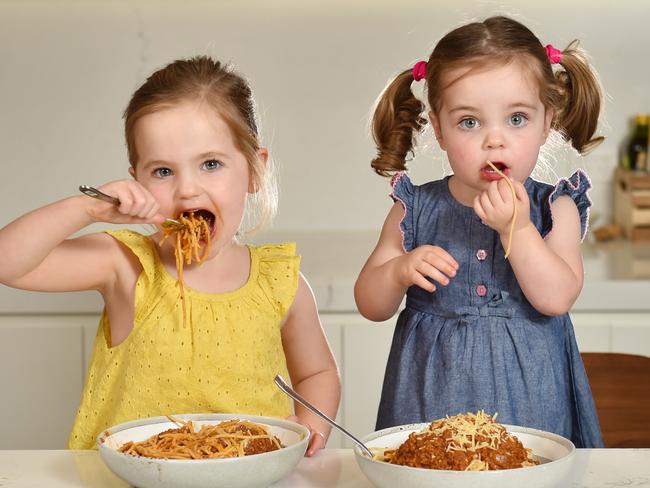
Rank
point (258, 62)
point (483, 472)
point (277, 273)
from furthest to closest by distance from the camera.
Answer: point (258, 62), point (277, 273), point (483, 472)

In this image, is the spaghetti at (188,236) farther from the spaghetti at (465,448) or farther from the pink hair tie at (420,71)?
the spaghetti at (465,448)

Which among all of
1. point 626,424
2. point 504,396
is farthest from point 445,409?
point 626,424

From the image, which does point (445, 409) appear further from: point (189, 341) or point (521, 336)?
point (189, 341)

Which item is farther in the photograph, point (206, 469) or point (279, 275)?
point (279, 275)

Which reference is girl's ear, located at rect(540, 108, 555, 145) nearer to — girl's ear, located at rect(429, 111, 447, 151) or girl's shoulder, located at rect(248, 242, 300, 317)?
girl's ear, located at rect(429, 111, 447, 151)

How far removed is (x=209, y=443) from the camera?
3.36 ft

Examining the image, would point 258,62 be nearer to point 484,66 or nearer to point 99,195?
point 484,66

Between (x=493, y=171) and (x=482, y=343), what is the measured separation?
0.86 ft

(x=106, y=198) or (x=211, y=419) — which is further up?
(x=106, y=198)

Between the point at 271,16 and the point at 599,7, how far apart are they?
0.93 m

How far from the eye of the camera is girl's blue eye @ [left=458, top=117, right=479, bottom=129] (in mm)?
1379


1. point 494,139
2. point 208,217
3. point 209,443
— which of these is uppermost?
point 494,139

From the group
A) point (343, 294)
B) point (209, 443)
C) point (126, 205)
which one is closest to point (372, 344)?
point (343, 294)

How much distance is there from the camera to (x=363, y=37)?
294 cm
